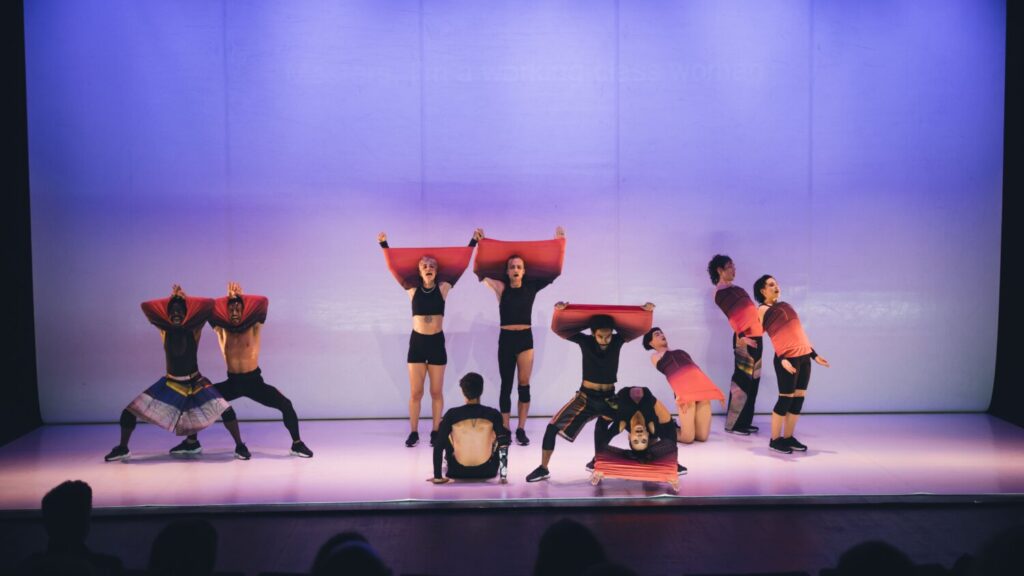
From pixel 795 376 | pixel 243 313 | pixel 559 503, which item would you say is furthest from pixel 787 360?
pixel 243 313

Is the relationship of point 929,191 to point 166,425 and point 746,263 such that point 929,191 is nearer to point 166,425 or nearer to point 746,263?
point 746,263

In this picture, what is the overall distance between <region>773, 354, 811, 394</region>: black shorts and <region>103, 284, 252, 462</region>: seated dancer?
407 centimetres

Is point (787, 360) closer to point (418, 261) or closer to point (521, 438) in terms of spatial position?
point (521, 438)

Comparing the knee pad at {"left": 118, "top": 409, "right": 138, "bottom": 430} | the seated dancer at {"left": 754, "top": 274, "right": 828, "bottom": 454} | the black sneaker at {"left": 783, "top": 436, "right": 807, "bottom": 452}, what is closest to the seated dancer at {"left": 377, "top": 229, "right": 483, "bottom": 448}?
the knee pad at {"left": 118, "top": 409, "right": 138, "bottom": 430}

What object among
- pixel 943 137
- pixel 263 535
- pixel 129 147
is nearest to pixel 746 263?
pixel 943 137

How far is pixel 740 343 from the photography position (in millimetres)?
7109

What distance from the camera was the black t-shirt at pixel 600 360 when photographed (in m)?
5.70

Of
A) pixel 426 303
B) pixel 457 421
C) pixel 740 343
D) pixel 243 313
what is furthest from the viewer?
pixel 740 343

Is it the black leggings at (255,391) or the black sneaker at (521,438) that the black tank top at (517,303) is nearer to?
the black sneaker at (521,438)

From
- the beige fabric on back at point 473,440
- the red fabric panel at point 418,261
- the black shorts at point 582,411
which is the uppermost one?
the red fabric panel at point 418,261

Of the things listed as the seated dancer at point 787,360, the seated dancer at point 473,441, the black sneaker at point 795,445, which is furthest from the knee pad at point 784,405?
the seated dancer at point 473,441

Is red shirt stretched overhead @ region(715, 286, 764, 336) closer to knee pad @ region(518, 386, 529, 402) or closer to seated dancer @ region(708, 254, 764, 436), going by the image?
seated dancer @ region(708, 254, 764, 436)

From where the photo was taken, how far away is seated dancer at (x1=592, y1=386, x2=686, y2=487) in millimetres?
5359

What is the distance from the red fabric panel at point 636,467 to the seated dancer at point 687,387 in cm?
112
